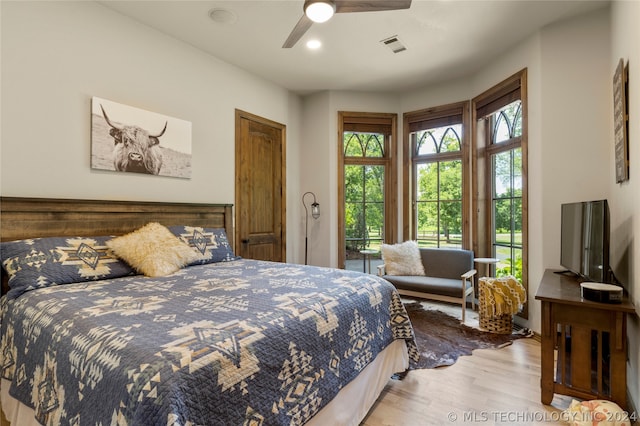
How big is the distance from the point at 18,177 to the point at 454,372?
11.2 ft

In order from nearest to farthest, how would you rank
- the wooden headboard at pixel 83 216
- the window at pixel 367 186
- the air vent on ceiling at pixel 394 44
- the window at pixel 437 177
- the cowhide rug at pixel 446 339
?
the wooden headboard at pixel 83 216
the cowhide rug at pixel 446 339
the air vent on ceiling at pixel 394 44
the window at pixel 437 177
the window at pixel 367 186

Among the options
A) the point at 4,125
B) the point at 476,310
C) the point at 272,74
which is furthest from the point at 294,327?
the point at 272,74

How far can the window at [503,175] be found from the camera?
3.42m

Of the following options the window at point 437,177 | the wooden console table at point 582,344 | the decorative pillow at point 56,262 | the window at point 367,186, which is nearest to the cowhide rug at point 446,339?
the wooden console table at point 582,344

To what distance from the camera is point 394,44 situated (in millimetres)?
3387

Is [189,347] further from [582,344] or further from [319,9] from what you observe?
[582,344]

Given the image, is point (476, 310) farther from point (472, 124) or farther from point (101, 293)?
point (101, 293)

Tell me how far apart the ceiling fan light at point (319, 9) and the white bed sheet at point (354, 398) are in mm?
2240

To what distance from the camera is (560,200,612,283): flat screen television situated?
2.01 metres

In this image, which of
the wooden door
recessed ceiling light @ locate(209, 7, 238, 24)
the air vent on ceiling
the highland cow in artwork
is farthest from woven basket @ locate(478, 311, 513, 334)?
recessed ceiling light @ locate(209, 7, 238, 24)

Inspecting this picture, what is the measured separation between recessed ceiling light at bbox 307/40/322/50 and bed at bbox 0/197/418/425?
234 centimetres

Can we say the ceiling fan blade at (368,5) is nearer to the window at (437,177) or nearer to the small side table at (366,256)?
the window at (437,177)

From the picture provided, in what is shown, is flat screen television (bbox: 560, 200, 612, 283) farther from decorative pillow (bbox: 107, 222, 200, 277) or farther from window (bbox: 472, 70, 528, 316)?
decorative pillow (bbox: 107, 222, 200, 277)

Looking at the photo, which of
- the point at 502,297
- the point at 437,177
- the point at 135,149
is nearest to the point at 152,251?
the point at 135,149
